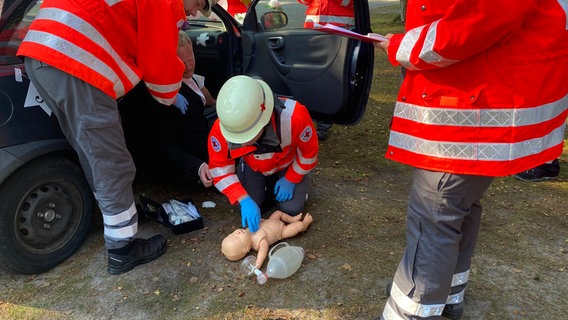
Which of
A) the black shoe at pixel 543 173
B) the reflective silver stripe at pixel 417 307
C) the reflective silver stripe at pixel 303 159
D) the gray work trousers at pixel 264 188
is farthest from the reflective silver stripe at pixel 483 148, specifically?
the black shoe at pixel 543 173

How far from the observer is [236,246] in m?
2.61

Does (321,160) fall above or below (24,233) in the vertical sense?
below

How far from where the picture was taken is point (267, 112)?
8.21 ft

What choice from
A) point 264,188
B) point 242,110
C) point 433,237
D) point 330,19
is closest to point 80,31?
point 242,110

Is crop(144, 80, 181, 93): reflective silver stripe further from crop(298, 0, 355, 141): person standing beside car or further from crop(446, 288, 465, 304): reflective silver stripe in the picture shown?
crop(446, 288, 465, 304): reflective silver stripe

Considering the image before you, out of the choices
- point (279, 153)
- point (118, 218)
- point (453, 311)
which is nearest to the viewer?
point (453, 311)

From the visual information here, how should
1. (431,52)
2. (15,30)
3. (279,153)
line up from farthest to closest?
(279,153) < (15,30) < (431,52)

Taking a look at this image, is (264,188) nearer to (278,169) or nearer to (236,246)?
(278,169)

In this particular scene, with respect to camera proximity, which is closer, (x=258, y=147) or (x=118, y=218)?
(x=118, y=218)

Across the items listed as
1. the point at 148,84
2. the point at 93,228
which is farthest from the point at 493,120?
the point at 93,228

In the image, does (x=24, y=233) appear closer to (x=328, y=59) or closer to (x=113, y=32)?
(x=113, y=32)

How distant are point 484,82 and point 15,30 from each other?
2.28 meters

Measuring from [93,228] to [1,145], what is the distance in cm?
94

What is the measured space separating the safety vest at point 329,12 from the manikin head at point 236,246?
169cm
